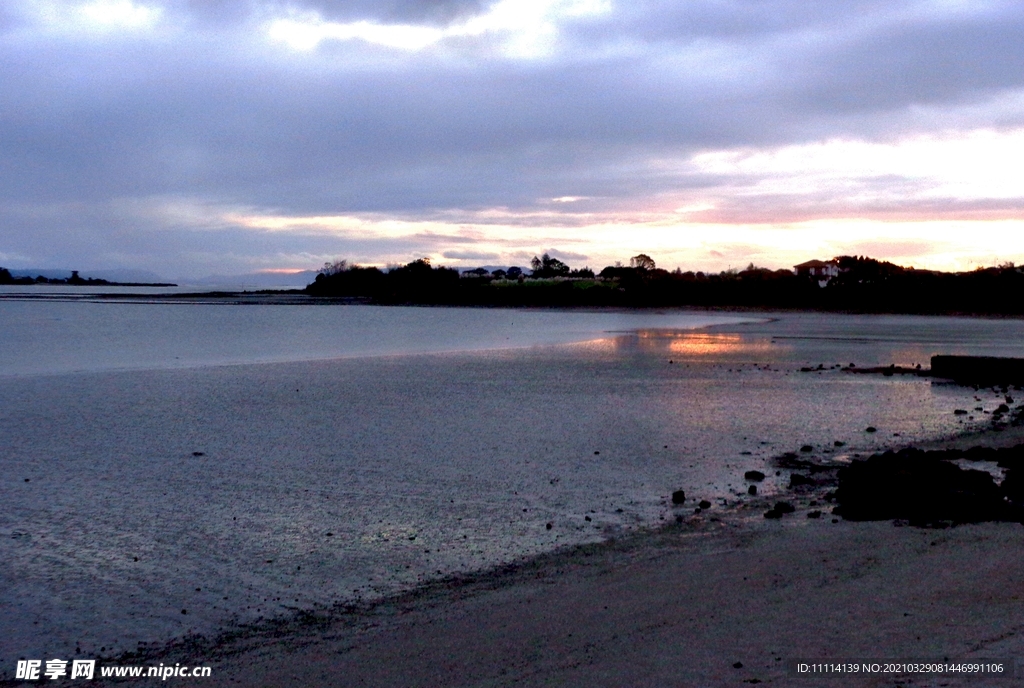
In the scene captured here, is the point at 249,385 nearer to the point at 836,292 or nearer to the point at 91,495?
the point at 91,495

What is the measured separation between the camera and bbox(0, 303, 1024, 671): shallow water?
716 cm

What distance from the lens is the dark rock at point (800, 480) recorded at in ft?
33.3

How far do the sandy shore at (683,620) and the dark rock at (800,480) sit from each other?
2.27m

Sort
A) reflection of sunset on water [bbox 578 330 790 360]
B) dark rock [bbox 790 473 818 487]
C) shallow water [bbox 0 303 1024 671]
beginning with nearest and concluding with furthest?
shallow water [bbox 0 303 1024 671], dark rock [bbox 790 473 818 487], reflection of sunset on water [bbox 578 330 790 360]

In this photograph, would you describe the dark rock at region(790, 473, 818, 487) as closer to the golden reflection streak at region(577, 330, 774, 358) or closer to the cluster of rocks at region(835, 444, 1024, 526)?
the cluster of rocks at region(835, 444, 1024, 526)

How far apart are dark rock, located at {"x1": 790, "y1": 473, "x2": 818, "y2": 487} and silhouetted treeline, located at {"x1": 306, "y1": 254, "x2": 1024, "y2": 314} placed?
58683 mm

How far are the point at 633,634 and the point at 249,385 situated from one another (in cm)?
1785

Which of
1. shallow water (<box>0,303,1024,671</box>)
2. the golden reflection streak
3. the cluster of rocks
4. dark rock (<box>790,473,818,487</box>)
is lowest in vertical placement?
shallow water (<box>0,303,1024,671</box>)

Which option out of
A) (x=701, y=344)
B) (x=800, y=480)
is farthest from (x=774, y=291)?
(x=800, y=480)

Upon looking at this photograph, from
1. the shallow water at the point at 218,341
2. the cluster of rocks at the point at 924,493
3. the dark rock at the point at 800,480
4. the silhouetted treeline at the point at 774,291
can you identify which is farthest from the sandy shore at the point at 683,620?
the silhouetted treeline at the point at 774,291

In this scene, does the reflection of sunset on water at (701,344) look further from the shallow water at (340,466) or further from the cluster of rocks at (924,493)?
the cluster of rocks at (924,493)

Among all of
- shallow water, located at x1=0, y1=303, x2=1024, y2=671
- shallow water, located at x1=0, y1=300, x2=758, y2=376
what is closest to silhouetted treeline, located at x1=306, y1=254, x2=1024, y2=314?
shallow water, located at x1=0, y1=300, x2=758, y2=376

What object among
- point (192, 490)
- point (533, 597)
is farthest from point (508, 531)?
point (192, 490)

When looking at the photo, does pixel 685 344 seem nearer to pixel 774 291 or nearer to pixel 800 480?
pixel 800 480
